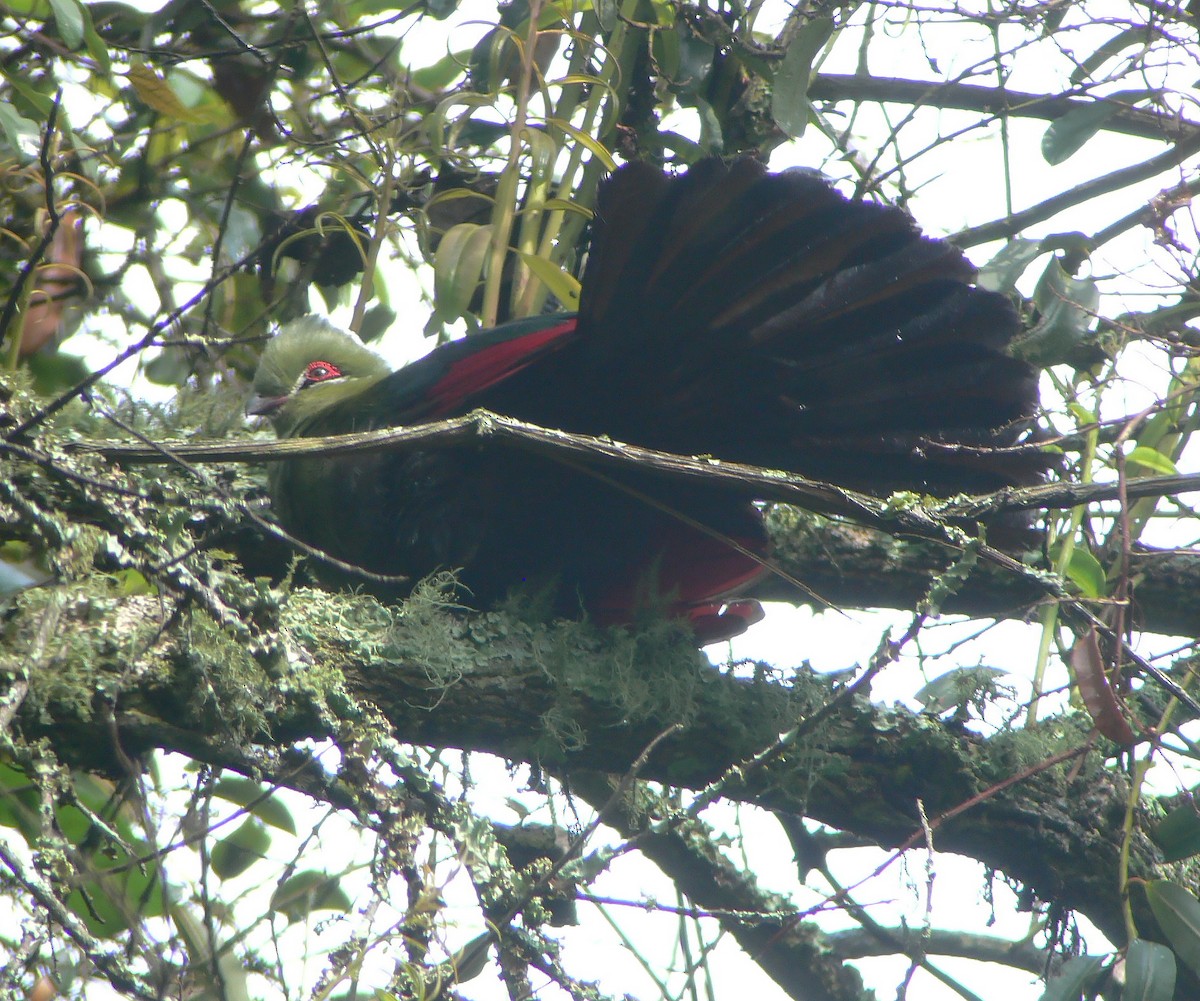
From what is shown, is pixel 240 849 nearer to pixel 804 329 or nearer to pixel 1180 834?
pixel 804 329

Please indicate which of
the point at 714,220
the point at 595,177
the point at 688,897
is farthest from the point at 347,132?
the point at 688,897

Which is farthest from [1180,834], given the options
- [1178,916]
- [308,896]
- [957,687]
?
[308,896]

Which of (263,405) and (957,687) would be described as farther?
(263,405)

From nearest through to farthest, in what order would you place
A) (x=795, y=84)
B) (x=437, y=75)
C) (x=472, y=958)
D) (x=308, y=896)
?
1. (x=472, y=958)
2. (x=308, y=896)
3. (x=795, y=84)
4. (x=437, y=75)

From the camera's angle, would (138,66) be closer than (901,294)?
No

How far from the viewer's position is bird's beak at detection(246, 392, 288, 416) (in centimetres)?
290

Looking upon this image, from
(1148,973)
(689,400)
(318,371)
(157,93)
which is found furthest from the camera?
(318,371)

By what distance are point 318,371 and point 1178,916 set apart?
226 centimetres

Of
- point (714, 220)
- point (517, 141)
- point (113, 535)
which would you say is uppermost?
point (517, 141)

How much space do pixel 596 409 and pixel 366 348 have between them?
3.40 feet

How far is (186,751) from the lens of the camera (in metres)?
1.78

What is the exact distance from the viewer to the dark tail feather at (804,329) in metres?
2.00

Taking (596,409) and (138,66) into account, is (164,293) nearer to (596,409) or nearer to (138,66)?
(138,66)

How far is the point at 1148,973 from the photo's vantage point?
5.96 ft
